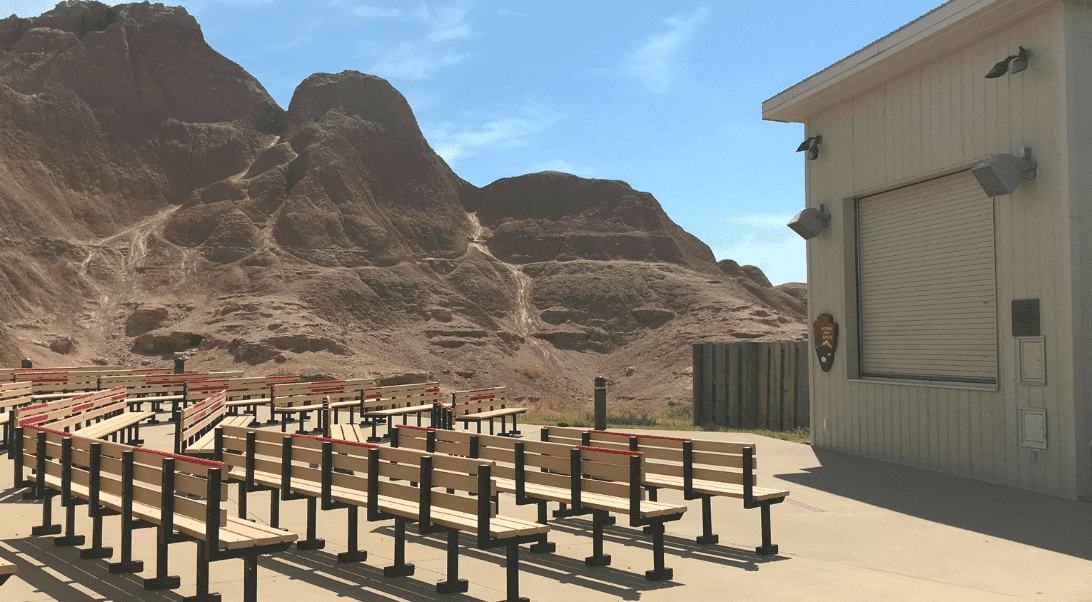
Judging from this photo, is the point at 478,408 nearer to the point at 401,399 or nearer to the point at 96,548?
the point at 401,399

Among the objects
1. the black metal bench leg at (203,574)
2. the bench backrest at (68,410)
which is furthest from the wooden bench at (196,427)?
the black metal bench leg at (203,574)

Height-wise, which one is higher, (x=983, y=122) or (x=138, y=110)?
(x=138, y=110)

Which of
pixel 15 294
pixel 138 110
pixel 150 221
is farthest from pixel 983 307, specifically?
pixel 138 110

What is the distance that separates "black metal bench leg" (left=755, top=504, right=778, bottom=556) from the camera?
711 cm

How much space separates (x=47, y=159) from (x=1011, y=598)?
6390 centimetres

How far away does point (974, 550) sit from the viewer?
7.40m

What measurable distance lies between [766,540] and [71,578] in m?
4.97

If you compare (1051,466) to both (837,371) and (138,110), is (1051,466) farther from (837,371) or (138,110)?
(138,110)

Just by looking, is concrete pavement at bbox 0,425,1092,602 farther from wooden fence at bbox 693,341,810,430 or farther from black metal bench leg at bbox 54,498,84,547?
wooden fence at bbox 693,341,810,430

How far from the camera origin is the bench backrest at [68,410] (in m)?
9.63

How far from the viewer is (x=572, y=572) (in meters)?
6.55

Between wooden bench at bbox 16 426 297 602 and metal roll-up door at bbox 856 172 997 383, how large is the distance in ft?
30.6

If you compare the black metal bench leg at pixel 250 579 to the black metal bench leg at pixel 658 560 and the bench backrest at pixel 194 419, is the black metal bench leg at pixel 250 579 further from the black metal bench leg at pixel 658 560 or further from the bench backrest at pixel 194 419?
the bench backrest at pixel 194 419

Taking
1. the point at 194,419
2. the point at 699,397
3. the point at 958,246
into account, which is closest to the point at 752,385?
the point at 699,397
